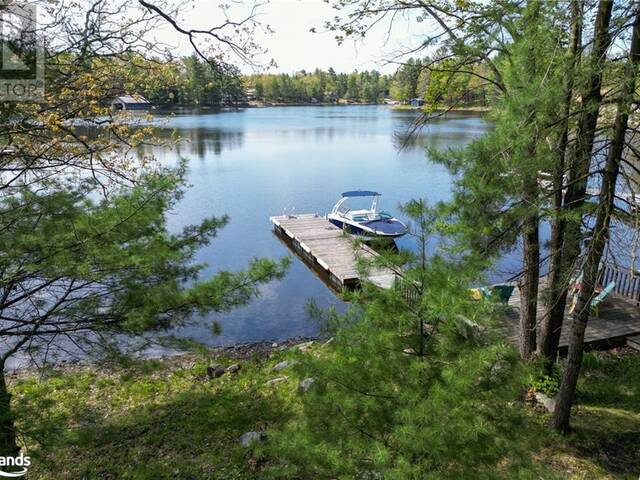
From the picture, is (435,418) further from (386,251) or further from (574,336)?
(574,336)

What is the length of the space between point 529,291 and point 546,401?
140 centimetres

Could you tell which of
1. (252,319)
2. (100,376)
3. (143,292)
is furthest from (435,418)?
(252,319)

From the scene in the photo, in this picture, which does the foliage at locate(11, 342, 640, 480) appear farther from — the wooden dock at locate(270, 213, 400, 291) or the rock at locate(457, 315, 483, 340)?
the wooden dock at locate(270, 213, 400, 291)

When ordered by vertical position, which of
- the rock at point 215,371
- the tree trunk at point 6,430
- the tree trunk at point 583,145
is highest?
the tree trunk at point 583,145

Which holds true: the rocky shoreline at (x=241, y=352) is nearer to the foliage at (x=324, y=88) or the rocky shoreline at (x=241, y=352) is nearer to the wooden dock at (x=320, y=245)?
the wooden dock at (x=320, y=245)

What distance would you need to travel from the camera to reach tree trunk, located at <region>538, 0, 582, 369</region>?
4.21m

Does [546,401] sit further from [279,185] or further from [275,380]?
[279,185]

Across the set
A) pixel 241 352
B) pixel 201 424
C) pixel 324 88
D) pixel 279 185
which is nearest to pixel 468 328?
pixel 201 424

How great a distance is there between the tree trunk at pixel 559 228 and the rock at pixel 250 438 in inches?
138

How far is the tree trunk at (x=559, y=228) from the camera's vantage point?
4.21 m

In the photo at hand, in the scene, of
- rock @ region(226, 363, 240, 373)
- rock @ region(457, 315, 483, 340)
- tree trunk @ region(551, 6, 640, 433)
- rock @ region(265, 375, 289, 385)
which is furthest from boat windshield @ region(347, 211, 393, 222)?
rock @ region(457, 315, 483, 340)

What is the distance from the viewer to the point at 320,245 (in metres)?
15.8

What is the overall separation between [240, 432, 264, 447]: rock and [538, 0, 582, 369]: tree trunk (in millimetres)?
3499

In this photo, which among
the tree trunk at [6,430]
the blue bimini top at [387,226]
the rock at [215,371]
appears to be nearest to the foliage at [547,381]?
the rock at [215,371]
